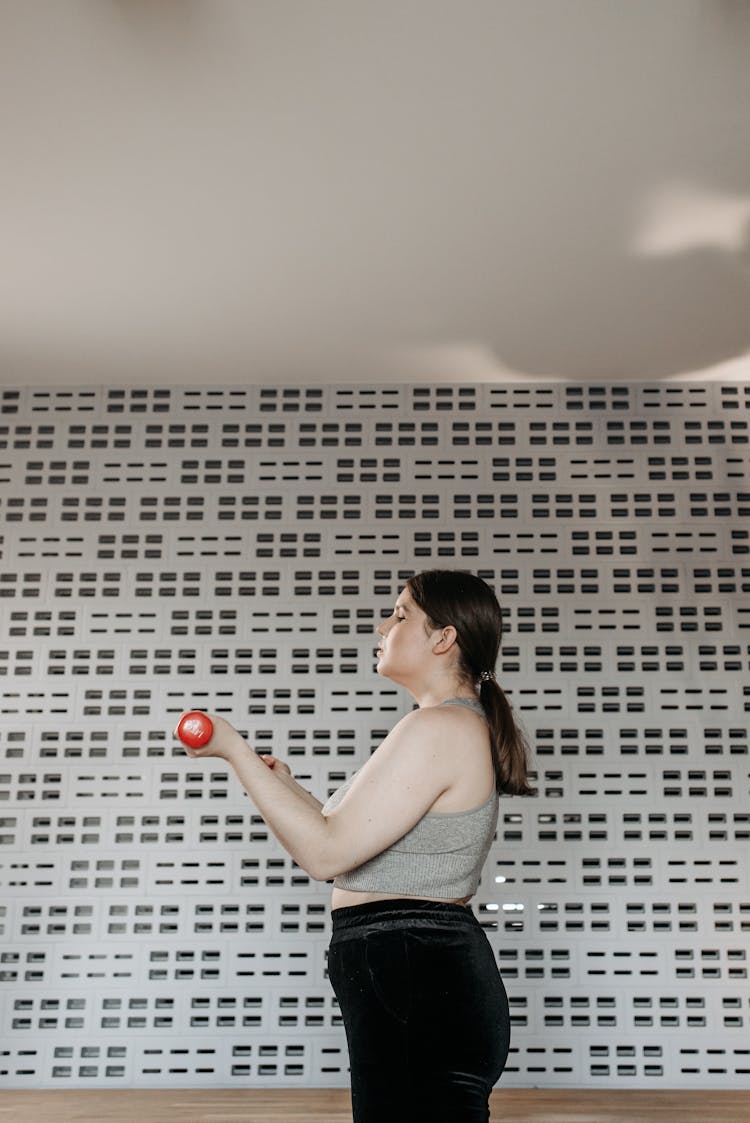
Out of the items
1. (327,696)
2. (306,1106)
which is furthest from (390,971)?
(327,696)

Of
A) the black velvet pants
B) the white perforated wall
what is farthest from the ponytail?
the white perforated wall

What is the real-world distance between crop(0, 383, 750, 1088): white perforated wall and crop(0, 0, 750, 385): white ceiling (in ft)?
0.97

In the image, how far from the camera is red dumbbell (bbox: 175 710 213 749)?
1247 mm

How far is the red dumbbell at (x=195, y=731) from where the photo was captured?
1.25 meters

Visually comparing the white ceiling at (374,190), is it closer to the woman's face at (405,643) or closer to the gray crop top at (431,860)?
the woman's face at (405,643)

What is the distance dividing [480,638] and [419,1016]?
47cm

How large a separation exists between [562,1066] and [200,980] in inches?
46.6

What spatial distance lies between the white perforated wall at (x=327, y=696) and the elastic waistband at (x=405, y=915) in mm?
2381

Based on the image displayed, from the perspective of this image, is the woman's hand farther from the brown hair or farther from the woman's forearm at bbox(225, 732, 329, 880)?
the brown hair

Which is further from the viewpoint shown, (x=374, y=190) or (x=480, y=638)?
(x=374, y=190)

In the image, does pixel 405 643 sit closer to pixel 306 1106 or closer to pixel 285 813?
pixel 285 813

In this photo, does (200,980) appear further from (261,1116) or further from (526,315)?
(526,315)

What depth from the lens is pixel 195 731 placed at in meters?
1.25

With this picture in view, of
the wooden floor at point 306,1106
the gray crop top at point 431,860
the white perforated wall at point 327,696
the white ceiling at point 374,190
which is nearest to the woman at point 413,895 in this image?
the gray crop top at point 431,860
